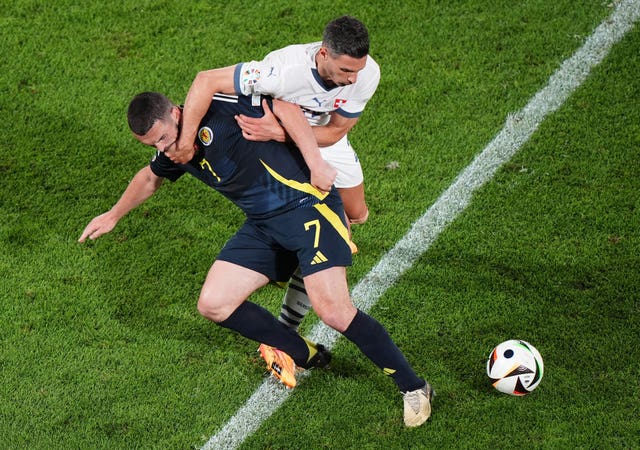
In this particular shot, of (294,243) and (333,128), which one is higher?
(333,128)

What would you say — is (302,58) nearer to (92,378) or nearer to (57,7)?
(92,378)

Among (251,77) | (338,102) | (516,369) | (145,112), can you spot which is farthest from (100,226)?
(516,369)

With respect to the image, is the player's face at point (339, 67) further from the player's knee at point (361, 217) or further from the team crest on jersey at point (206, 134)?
the player's knee at point (361, 217)

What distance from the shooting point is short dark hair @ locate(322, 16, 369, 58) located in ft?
16.3

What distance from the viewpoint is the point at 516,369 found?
5.45 meters

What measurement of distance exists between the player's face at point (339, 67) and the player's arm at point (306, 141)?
24cm

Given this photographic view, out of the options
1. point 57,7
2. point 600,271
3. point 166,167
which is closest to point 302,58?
point 166,167

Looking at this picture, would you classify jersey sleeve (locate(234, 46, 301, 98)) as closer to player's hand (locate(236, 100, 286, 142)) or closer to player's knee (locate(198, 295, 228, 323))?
player's hand (locate(236, 100, 286, 142))

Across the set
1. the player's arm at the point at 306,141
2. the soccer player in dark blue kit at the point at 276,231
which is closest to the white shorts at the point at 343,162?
the soccer player in dark blue kit at the point at 276,231

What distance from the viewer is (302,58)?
5.29 metres

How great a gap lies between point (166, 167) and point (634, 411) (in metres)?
2.87

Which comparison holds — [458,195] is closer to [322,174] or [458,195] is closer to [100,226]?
[322,174]

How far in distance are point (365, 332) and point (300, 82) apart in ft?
4.45

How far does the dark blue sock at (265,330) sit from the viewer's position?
18.0 ft
